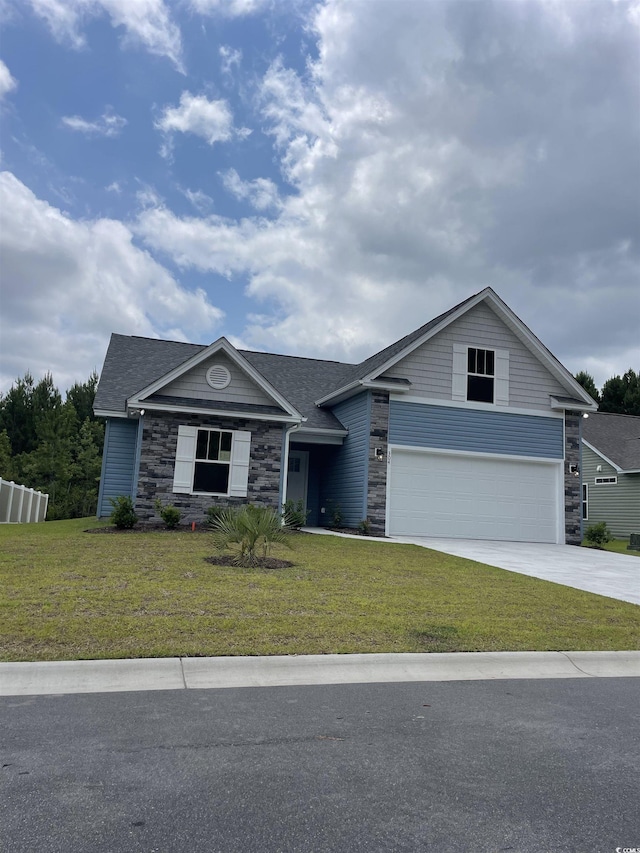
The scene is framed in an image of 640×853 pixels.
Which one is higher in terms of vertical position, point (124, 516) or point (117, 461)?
point (117, 461)

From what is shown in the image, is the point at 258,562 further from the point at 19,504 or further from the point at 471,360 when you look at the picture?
the point at 19,504

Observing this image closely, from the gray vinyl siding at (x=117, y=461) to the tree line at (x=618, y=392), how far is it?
3647 centimetres

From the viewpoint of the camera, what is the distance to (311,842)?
279cm

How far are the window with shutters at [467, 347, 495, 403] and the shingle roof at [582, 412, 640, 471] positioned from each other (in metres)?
10.4

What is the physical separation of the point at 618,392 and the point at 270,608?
4657cm

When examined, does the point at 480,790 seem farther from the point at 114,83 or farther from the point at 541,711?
the point at 114,83

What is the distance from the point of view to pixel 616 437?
96.1ft

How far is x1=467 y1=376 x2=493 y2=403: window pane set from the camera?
751 inches

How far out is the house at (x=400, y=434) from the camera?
55.5 ft

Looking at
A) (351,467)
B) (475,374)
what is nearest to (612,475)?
(475,374)

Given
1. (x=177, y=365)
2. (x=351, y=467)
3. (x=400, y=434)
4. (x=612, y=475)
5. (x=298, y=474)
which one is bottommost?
(x=298, y=474)

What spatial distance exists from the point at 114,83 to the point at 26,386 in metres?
28.7

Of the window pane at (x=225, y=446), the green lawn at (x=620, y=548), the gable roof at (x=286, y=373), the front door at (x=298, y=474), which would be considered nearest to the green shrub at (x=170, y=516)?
the window pane at (x=225, y=446)

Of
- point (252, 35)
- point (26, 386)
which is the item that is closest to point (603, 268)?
point (252, 35)
